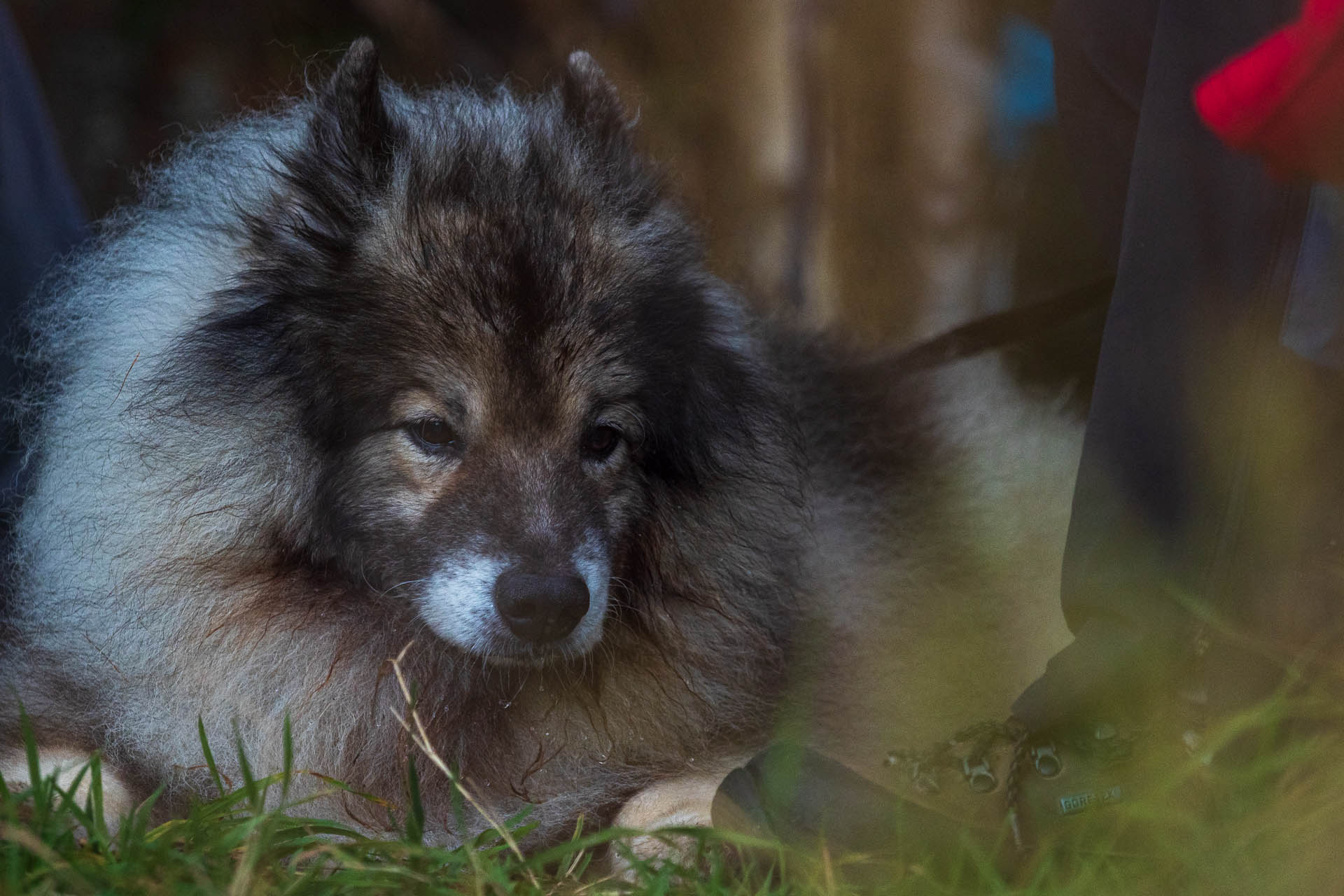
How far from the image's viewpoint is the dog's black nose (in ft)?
5.56

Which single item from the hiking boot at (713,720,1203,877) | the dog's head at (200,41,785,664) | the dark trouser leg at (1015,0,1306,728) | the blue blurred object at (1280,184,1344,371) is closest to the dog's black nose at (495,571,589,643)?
the dog's head at (200,41,785,664)

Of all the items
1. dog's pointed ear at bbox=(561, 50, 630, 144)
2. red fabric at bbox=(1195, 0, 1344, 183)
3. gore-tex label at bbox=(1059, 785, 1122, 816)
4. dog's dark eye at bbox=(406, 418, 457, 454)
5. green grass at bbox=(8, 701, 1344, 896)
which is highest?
red fabric at bbox=(1195, 0, 1344, 183)

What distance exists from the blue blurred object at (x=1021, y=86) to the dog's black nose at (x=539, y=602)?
5.06ft

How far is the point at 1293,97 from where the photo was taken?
154 centimetres

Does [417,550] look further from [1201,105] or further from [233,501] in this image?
[1201,105]

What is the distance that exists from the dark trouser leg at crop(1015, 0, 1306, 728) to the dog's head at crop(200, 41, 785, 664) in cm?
71

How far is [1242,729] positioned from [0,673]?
2056 mm

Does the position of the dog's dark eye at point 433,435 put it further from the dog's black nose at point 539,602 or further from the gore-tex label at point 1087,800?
the gore-tex label at point 1087,800

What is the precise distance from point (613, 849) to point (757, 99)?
2740 millimetres

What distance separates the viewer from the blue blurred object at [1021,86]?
270cm

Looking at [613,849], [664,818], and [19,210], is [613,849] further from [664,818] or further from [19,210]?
[19,210]

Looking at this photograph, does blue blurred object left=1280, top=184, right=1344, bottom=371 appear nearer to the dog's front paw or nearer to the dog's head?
the dog's head

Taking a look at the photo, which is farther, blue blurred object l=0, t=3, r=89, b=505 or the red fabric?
blue blurred object l=0, t=3, r=89, b=505

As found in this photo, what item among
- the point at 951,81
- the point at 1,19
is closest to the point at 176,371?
the point at 1,19
